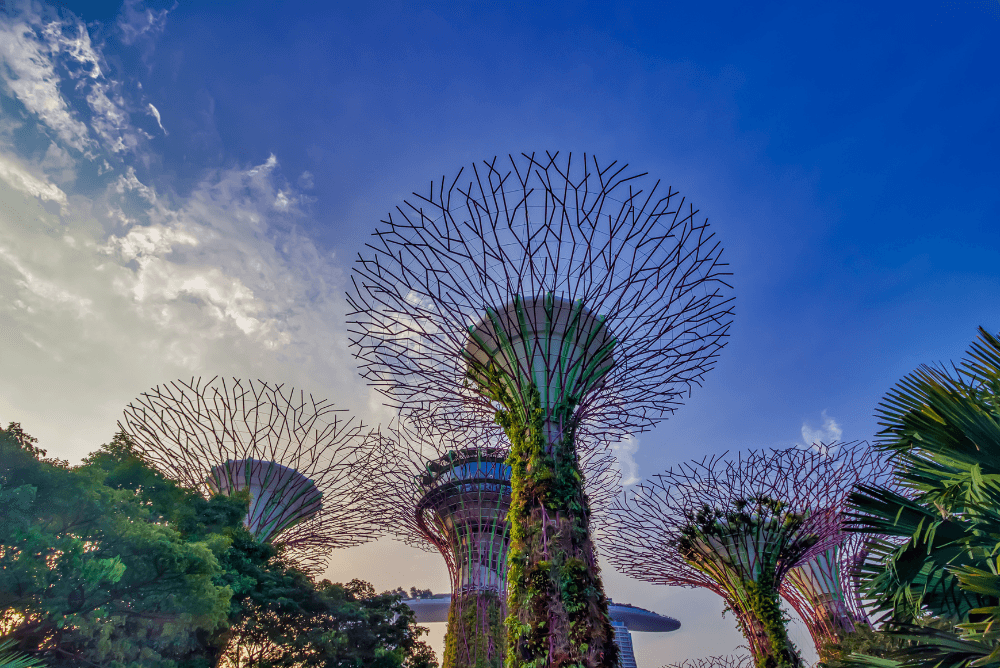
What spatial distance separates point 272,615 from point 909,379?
14.9 metres

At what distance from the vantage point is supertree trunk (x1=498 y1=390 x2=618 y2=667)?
699 centimetres

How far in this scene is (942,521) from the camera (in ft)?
16.6

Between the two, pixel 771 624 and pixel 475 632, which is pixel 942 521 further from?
pixel 475 632

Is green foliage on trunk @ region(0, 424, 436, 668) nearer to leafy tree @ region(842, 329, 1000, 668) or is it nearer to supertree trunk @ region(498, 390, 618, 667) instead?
supertree trunk @ region(498, 390, 618, 667)

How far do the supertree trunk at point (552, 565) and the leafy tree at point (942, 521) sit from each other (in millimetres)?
3037

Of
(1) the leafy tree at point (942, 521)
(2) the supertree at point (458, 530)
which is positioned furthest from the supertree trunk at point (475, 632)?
(1) the leafy tree at point (942, 521)

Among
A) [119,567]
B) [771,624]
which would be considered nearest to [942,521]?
[119,567]

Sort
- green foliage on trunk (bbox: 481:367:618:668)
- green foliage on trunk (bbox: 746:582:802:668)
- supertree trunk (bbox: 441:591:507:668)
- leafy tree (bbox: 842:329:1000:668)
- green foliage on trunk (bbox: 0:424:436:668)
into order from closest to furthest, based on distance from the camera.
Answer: leafy tree (bbox: 842:329:1000:668)
green foliage on trunk (bbox: 481:367:618:668)
green foliage on trunk (bbox: 0:424:436:668)
green foliage on trunk (bbox: 746:582:802:668)
supertree trunk (bbox: 441:591:507:668)

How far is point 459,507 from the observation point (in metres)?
20.6

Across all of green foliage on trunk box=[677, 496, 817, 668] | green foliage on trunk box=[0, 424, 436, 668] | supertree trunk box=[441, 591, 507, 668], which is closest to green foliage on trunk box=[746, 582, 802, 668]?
green foliage on trunk box=[677, 496, 817, 668]

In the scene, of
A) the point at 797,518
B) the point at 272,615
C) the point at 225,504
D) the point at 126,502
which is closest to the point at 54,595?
the point at 126,502

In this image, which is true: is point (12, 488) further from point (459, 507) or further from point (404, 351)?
point (459, 507)

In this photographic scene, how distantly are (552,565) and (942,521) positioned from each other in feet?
14.9

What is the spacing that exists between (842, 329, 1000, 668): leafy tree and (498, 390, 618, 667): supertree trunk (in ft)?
Answer: 9.97
